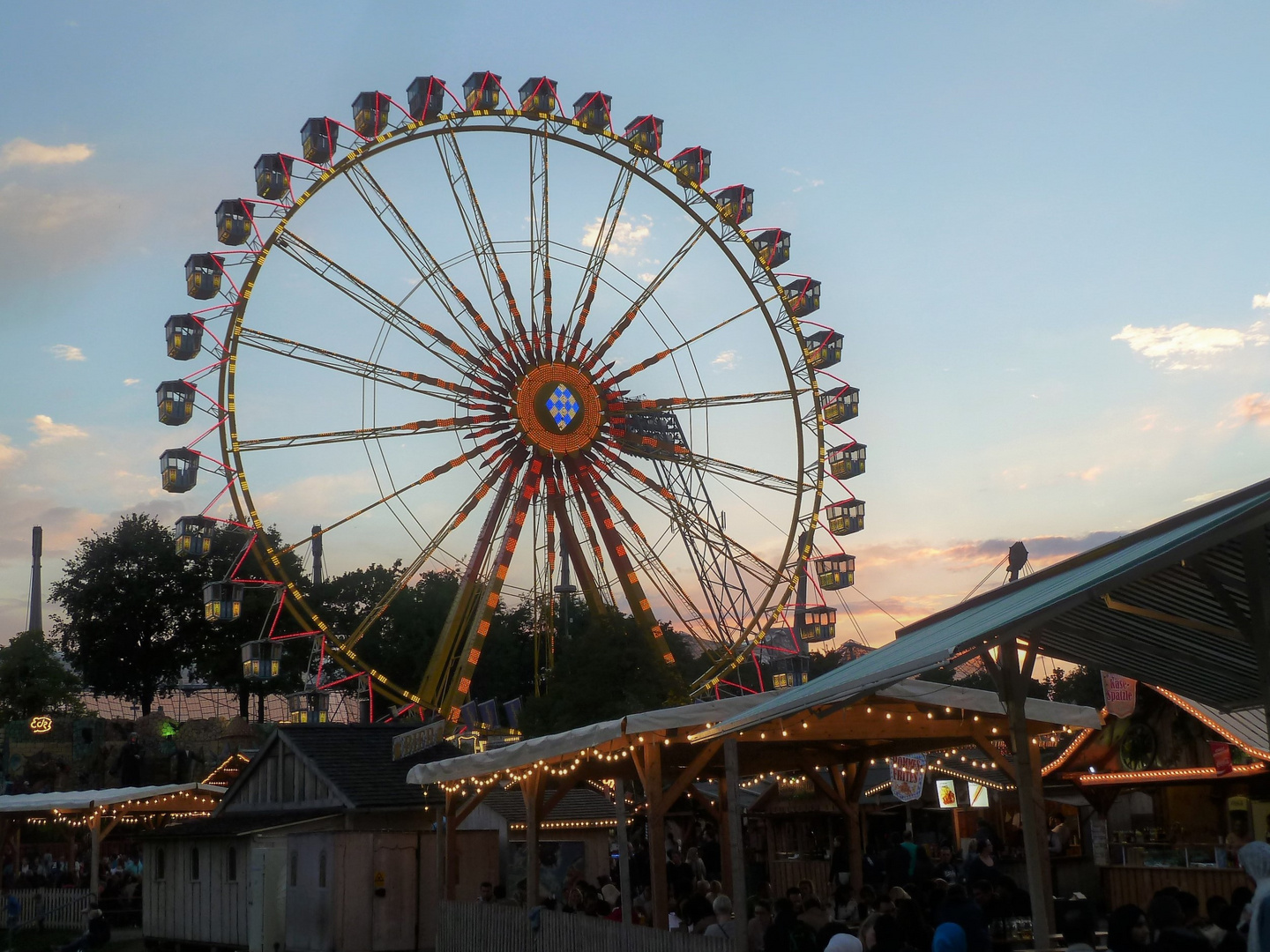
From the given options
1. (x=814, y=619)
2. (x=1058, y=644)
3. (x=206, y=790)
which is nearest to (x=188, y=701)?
(x=206, y=790)

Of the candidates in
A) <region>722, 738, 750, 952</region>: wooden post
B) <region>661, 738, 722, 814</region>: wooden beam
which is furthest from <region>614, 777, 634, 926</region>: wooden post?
<region>722, 738, 750, 952</region>: wooden post

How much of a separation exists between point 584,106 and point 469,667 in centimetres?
1223

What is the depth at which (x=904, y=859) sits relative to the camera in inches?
588

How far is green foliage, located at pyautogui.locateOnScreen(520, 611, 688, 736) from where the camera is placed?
95.2 ft

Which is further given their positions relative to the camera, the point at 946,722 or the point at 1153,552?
the point at 946,722

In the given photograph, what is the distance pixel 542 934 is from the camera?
536 inches

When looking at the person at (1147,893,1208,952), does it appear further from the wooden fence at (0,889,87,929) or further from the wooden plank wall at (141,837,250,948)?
the wooden fence at (0,889,87,929)

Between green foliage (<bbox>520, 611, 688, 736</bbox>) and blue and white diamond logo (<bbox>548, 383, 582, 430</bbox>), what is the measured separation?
4613 mm

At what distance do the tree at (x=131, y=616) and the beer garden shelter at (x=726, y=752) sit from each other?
4511 cm

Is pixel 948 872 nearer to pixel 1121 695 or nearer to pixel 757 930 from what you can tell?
pixel 1121 695

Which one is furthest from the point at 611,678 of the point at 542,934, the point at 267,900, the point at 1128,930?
the point at 1128,930

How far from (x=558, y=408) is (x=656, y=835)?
649 inches

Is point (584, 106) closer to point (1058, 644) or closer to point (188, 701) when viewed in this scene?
point (1058, 644)

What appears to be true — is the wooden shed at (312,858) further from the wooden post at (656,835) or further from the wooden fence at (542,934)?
the wooden post at (656,835)
